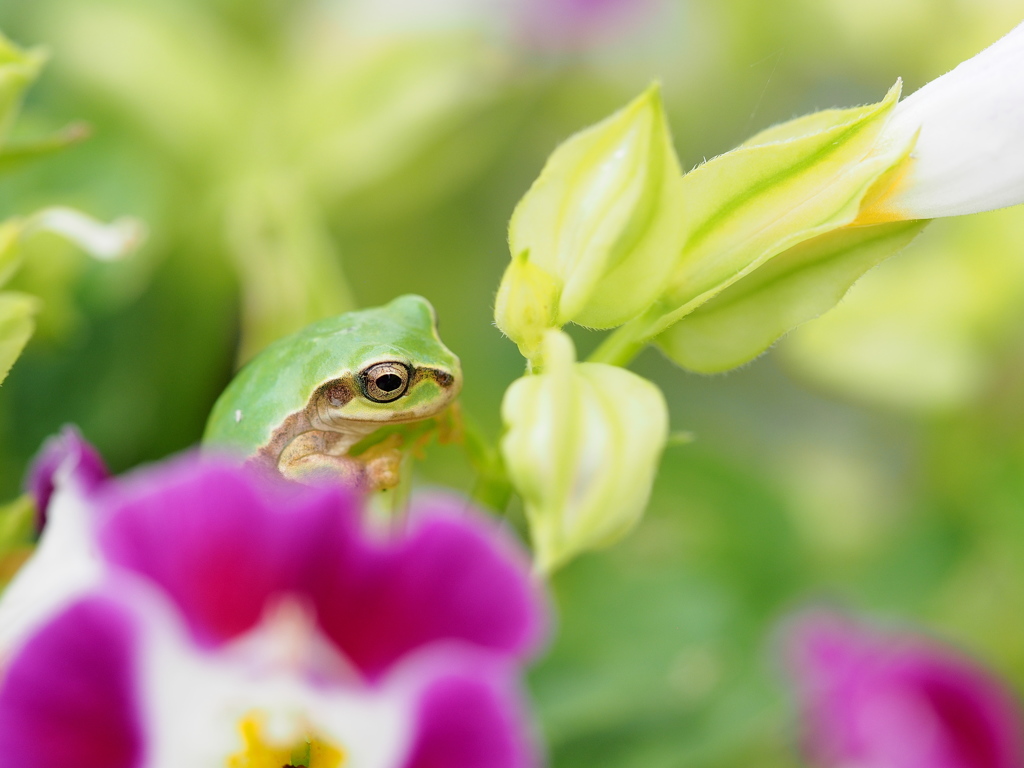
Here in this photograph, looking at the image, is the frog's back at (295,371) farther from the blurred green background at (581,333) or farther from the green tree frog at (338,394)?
the blurred green background at (581,333)

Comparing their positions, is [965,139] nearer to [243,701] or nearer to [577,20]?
[243,701]

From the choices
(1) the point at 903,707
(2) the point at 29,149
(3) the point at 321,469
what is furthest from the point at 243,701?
(1) the point at 903,707

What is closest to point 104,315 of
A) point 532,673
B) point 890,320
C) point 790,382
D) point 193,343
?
point 193,343

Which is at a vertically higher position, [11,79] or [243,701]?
[11,79]

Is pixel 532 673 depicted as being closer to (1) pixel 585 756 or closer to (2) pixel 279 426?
(1) pixel 585 756

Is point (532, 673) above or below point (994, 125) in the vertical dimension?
below

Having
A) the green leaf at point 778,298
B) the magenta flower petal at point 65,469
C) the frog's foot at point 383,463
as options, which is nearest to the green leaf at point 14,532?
the magenta flower petal at point 65,469
